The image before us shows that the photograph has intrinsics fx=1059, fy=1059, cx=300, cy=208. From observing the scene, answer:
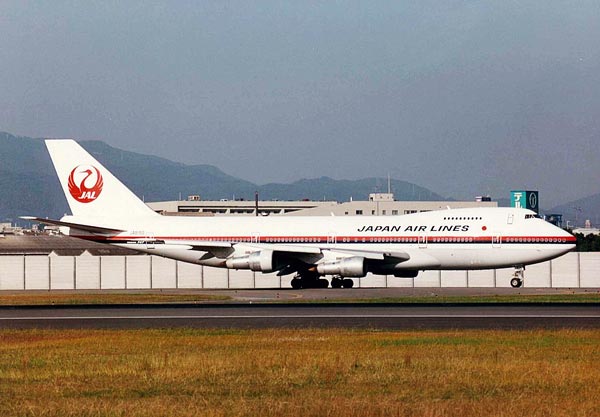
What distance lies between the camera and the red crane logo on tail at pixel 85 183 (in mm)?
65188

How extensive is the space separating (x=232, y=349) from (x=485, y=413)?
34.3 feet

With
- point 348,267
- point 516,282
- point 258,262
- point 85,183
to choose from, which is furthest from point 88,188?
point 516,282

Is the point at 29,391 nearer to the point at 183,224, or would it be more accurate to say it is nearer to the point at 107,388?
the point at 107,388

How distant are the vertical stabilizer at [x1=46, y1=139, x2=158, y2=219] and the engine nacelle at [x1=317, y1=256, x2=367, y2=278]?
13.5 m

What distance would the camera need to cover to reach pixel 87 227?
62688 mm

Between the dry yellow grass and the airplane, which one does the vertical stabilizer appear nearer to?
the airplane

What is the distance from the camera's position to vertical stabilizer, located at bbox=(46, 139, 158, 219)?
213 ft

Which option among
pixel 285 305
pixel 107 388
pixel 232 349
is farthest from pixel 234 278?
pixel 107 388

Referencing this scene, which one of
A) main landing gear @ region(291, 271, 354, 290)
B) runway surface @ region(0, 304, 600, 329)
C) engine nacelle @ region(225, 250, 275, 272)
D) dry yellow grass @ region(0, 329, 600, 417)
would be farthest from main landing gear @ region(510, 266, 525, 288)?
dry yellow grass @ region(0, 329, 600, 417)

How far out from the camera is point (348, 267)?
190 ft

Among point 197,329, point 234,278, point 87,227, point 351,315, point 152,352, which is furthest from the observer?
point 234,278

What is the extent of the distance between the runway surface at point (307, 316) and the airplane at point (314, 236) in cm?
1745

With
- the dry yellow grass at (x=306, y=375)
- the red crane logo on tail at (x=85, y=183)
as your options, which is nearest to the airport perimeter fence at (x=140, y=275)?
the red crane logo on tail at (x=85, y=183)

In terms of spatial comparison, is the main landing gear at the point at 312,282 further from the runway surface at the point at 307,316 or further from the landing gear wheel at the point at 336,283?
the runway surface at the point at 307,316
